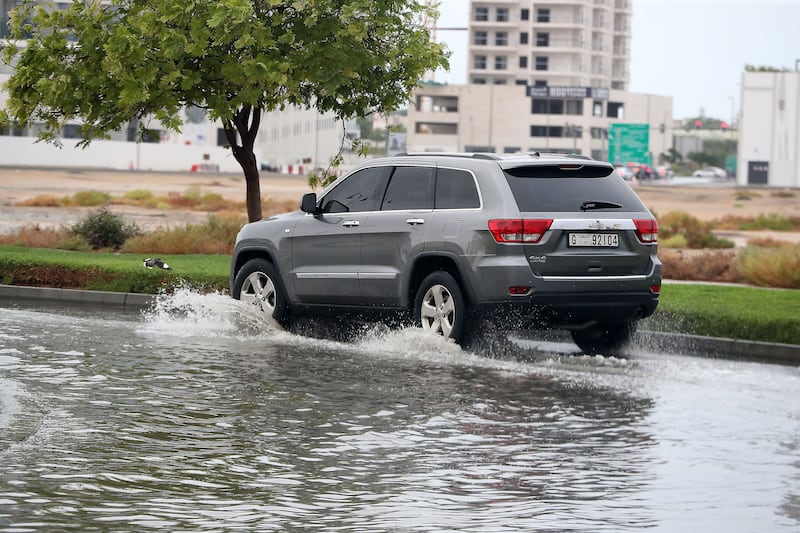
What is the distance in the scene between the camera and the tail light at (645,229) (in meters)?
13.2

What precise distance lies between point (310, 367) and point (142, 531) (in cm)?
624

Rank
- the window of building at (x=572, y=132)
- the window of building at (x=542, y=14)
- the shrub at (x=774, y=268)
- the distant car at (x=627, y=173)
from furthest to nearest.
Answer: the window of building at (x=542, y=14), the window of building at (x=572, y=132), the distant car at (x=627, y=173), the shrub at (x=774, y=268)

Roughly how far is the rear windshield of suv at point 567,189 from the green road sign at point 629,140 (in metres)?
106

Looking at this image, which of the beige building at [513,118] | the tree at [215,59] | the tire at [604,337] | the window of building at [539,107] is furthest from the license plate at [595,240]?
the window of building at [539,107]

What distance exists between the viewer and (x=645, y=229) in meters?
13.3

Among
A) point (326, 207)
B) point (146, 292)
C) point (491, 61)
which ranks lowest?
point (146, 292)

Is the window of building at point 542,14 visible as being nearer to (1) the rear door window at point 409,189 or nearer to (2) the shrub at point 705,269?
(2) the shrub at point 705,269

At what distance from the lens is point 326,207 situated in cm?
1499

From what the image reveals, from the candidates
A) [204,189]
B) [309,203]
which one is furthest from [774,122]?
[309,203]

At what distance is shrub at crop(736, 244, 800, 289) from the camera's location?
23.3 meters

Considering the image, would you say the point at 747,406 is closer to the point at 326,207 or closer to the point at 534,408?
the point at 534,408

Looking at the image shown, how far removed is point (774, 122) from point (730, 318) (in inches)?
4725

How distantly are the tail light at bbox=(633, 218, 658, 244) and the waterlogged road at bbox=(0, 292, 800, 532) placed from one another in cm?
116

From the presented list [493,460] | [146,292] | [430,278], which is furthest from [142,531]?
[146,292]
